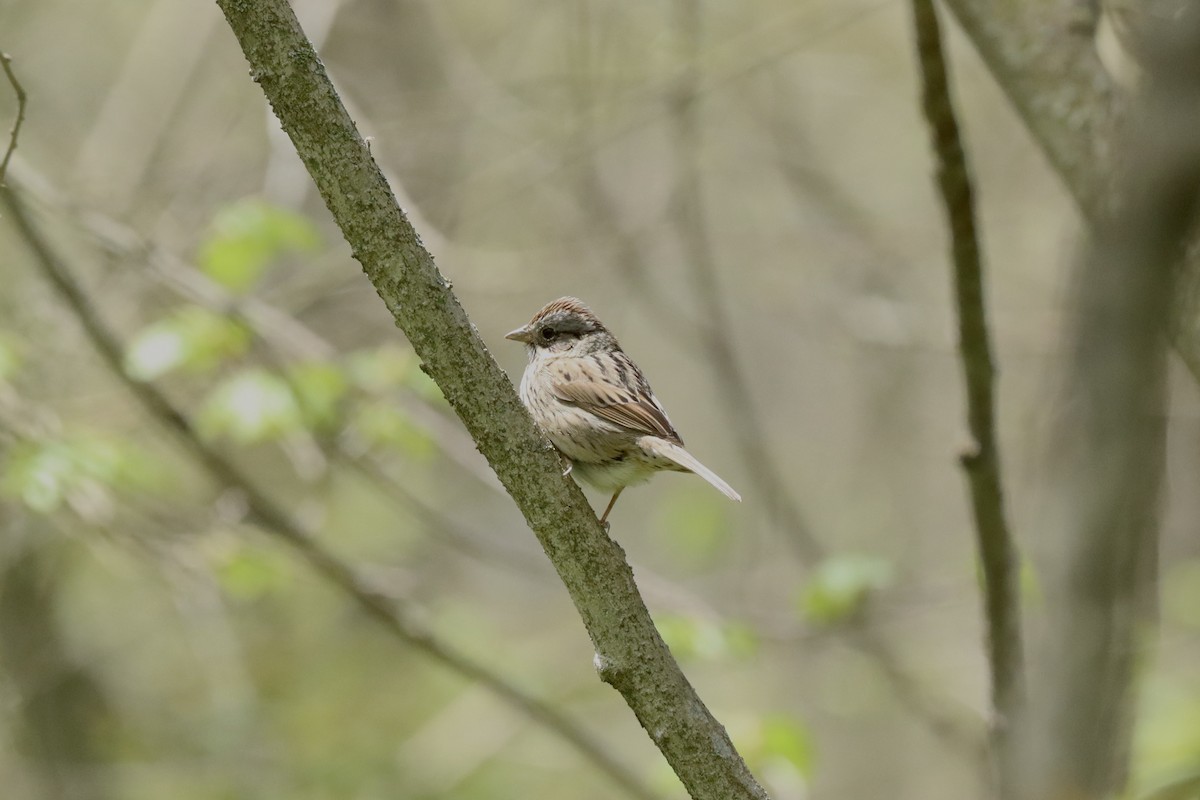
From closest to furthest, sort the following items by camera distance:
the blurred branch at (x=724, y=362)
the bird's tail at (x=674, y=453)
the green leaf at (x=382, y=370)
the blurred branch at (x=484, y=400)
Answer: the blurred branch at (x=484, y=400), the bird's tail at (x=674, y=453), the green leaf at (x=382, y=370), the blurred branch at (x=724, y=362)

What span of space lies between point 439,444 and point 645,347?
564 centimetres

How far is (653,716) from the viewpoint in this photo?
98.5 inches

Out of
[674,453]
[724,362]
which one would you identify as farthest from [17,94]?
[724,362]

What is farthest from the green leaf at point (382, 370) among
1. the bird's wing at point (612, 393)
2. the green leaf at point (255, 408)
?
the bird's wing at point (612, 393)

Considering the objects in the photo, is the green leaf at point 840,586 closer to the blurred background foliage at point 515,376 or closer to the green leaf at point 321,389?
the blurred background foliage at point 515,376

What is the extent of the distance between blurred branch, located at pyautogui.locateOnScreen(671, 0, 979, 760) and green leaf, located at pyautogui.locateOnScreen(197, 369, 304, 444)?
8.44 ft

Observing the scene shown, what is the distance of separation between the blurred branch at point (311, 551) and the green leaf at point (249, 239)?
53cm

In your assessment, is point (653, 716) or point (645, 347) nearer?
point (653, 716)

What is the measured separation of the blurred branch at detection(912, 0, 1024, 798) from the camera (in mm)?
3076

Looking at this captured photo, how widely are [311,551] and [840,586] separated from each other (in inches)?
85.4

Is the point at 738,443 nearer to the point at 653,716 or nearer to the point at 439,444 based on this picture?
the point at 439,444

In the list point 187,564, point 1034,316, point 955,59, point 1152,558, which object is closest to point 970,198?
point 1152,558

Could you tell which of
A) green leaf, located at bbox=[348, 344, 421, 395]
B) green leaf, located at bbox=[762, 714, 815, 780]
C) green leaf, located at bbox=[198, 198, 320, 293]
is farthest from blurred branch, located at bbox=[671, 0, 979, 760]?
green leaf, located at bbox=[198, 198, 320, 293]

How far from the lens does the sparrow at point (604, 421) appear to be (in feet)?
12.6
